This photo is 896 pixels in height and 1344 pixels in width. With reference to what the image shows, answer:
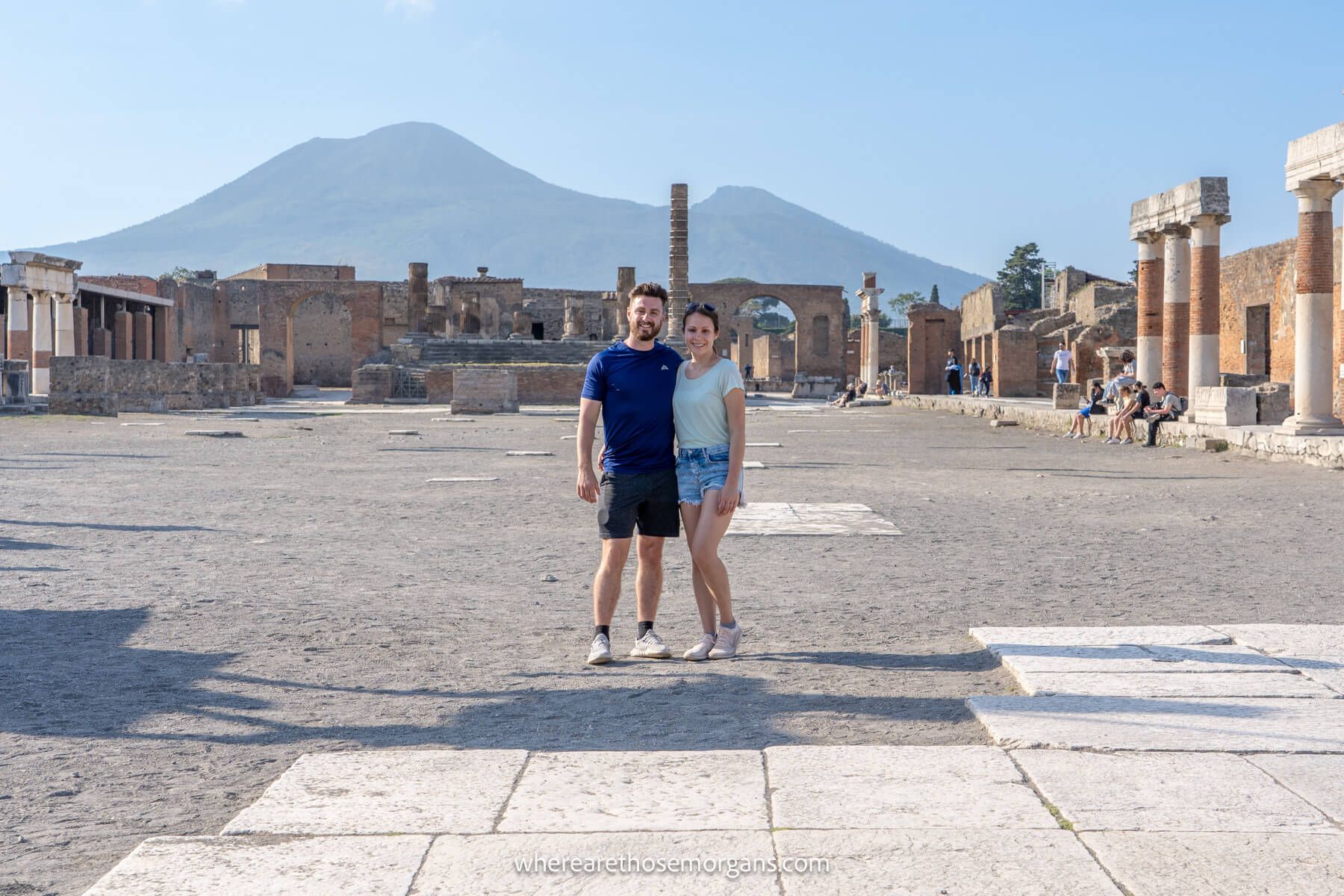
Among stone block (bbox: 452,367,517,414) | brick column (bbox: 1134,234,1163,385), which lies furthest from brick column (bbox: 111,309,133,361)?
brick column (bbox: 1134,234,1163,385)

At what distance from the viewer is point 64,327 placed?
110 feet

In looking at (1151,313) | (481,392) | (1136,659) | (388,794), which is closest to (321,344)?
(481,392)

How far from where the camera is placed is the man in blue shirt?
5082 millimetres

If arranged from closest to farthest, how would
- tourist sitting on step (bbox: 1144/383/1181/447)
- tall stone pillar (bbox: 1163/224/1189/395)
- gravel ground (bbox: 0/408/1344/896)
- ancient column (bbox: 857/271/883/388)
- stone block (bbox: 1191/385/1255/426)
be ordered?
gravel ground (bbox: 0/408/1344/896)
stone block (bbox: 1191/385/1255/426)
tourist sitting on step (bbox: 1144/383/1181/447)
tall stone pillar (bbox: 1163/224/1189/395)
ancient column (bbox: 857/271/883/388)

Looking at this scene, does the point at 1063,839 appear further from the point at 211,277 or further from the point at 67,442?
the point at 211,277

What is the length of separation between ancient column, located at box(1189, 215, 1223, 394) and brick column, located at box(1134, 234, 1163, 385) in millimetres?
1925

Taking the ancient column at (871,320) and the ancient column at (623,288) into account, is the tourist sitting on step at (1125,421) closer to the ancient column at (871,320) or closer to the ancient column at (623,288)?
the ancient column at (871,320)

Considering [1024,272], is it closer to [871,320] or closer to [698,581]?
[871,320]

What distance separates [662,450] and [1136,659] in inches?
76.0

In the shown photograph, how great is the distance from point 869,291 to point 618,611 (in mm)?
42224

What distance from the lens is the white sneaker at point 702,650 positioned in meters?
5.15

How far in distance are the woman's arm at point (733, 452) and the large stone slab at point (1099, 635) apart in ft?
3.90

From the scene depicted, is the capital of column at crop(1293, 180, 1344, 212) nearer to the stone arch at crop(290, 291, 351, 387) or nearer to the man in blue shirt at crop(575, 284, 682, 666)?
the man in blue shirt at crop(575, 284, 682, 666)

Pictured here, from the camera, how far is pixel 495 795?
3279 mm
